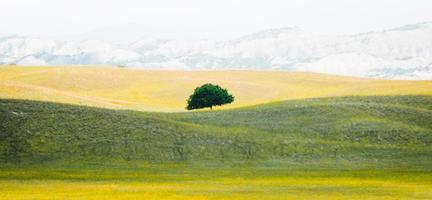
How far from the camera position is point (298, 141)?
72.3 m

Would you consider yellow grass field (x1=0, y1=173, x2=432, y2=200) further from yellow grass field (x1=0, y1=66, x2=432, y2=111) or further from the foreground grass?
yellow grass field (x1=0, y1=66, x2=432, y2=111)

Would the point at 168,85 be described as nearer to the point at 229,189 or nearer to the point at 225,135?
the point at 225,135

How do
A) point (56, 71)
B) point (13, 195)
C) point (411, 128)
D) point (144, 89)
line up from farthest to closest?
point (56, 71)
point (144, 89)
point (411, 128)
point (13, 195)

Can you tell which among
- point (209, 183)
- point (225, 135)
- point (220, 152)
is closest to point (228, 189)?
point (209, 183)

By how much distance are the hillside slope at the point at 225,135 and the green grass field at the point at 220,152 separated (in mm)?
109

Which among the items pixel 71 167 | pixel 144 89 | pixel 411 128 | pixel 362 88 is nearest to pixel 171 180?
pixel 71 167

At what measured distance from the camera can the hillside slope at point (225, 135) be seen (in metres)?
65.6

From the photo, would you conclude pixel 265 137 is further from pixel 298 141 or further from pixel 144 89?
pixel 144 89

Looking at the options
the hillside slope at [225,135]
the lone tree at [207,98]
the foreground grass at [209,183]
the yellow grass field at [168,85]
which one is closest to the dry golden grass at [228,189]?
the foreground grass at [209,183]

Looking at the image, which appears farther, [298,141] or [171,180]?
[298,141]

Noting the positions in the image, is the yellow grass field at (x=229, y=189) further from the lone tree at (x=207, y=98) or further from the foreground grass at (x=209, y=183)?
the lone tree at (x=207, y=98)

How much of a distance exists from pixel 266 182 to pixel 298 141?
2184cm

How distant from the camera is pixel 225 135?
244 feet

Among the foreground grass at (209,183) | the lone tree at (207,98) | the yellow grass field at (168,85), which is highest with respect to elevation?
the yellow grass field at (168,85)
